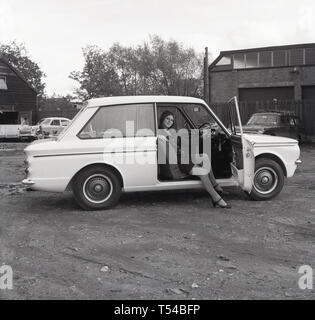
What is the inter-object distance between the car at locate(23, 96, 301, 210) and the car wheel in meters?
0.02

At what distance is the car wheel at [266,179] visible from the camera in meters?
8.30

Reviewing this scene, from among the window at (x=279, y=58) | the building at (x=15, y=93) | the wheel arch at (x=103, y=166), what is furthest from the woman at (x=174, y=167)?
the building at (x=15, y=93)

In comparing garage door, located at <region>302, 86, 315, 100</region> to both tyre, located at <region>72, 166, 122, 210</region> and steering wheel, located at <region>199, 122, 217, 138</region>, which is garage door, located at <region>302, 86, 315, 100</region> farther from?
tyre, located at <region>72, 166, 122, 210</region>

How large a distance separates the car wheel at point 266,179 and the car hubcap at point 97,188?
2.41m

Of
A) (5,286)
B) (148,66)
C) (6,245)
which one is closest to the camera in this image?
(5,286)

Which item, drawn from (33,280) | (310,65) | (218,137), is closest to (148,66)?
(310,65)

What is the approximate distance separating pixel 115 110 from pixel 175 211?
1.86 metres

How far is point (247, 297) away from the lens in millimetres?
4098

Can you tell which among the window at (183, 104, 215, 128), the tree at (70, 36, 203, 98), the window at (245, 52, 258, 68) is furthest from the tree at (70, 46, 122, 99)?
the window at (183, 104, 215, 128)

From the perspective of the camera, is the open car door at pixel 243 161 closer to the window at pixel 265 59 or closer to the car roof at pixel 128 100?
the car roof at pixel 128 100

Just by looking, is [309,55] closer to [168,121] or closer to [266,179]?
[266,179]

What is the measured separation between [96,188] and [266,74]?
98.5 ft

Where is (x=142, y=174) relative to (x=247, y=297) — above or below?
above

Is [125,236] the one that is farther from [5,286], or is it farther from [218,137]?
[218,137]
